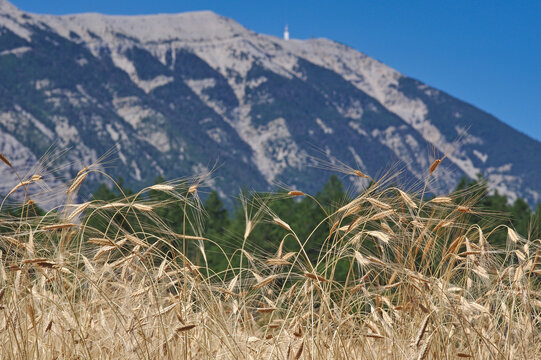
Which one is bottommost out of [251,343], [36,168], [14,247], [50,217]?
[251,343]

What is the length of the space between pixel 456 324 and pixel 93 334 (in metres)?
2.29

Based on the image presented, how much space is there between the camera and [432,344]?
11.7 feet

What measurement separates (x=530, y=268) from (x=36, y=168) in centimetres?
296

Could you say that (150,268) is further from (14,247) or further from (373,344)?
(373,344)

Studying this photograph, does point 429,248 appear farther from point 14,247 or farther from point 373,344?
point 14,247

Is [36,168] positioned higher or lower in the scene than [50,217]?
higher

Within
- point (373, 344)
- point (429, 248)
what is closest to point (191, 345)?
point (373, 344)

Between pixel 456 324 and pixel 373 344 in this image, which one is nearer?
pixel 456 324

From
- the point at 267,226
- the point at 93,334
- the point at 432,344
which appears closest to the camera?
the point at 432,344

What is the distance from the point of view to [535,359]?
12.7ft

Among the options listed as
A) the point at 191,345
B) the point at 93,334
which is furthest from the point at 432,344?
the point at 93,334

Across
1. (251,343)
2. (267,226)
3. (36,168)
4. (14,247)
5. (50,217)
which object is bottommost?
(267,226)

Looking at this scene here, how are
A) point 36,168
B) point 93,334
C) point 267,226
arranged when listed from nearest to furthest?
point 36,168, point 93,334, point 267,226

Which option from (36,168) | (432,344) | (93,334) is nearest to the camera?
(432,344)
